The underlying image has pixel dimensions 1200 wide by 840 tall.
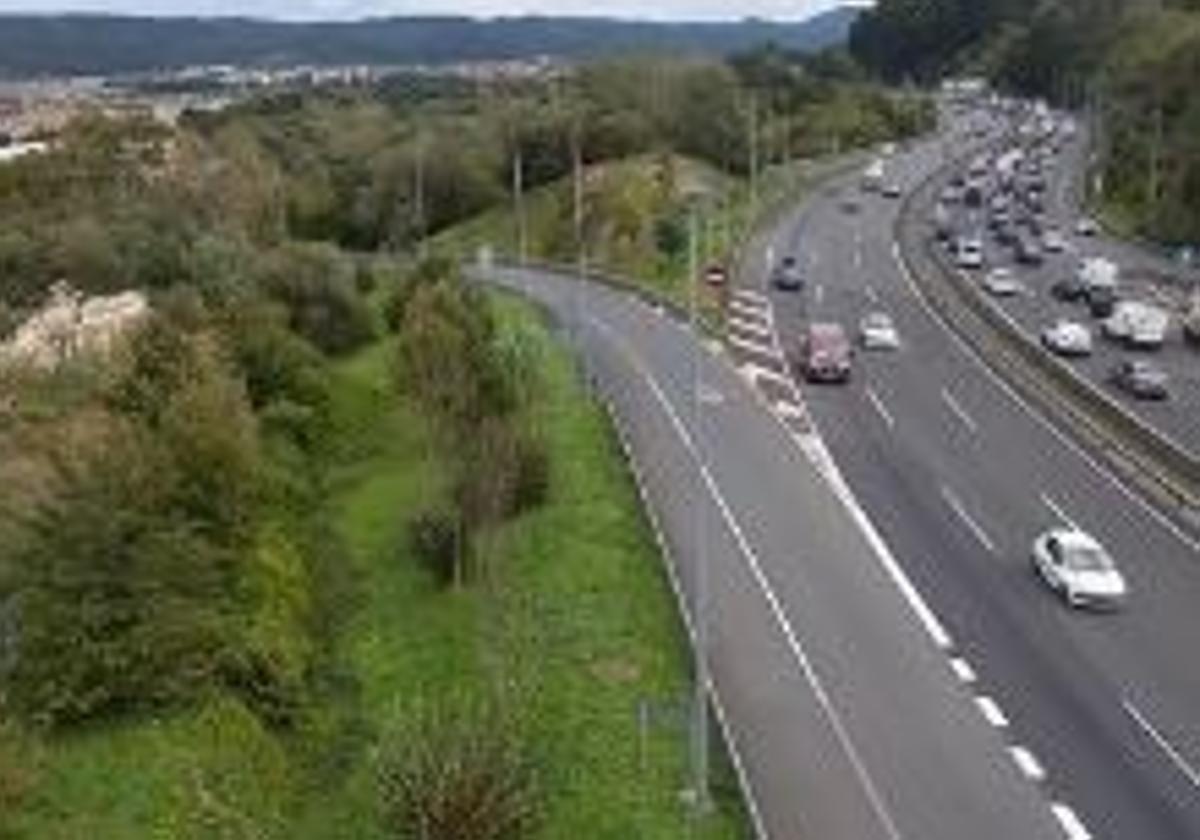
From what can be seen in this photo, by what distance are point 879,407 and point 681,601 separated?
78.1 feet

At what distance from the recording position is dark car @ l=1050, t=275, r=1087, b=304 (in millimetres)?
95375

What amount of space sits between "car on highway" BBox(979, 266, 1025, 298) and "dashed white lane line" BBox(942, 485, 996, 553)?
3776 cm

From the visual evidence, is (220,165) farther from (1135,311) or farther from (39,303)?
(1135,311)

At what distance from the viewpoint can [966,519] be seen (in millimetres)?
57188

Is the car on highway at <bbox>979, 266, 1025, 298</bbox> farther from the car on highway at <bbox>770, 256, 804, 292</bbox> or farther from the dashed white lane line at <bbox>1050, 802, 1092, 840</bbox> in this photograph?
the dashed white lane line at <bbox>1050, 802, 1092, 840</bbox>

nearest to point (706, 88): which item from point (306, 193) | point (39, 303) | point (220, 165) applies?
point (306, 193)

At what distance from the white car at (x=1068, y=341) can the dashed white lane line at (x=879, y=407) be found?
344 inches

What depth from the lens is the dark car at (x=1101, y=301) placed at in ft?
295

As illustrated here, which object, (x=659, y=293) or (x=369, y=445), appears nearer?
(x=369, y=445)

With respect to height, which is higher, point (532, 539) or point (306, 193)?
point (532, 539)

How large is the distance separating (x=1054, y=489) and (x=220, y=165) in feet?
208

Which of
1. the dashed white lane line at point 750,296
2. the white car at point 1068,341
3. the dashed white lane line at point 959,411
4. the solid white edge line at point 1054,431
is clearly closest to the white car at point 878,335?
the solid white edge line at point 1054,431

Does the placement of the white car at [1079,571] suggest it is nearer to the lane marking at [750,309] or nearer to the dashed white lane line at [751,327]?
the dashed white lane line at [751,327]

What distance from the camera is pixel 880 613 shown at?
161ft
